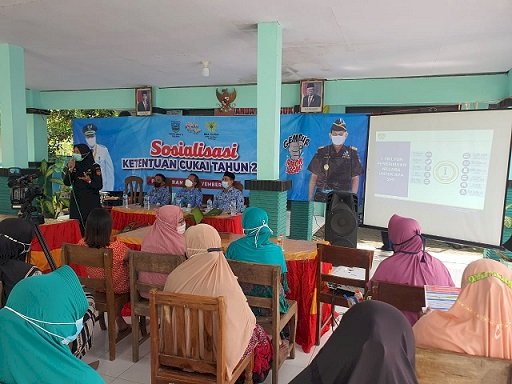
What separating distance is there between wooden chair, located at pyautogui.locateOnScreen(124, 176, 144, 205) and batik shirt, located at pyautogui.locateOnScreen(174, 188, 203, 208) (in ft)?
3.31

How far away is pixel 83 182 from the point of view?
543 centimetres

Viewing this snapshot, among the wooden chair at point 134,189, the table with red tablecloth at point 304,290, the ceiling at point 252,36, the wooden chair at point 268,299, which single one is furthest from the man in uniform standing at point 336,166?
the wooden chair at point 268,299

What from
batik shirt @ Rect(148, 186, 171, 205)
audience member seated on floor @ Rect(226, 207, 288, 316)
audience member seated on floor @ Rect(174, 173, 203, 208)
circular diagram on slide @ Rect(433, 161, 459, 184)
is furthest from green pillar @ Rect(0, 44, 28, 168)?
circular diagram on slide @ Rect(433, 161, 459, 184)

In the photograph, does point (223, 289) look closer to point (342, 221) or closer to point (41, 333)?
point (41, 333)

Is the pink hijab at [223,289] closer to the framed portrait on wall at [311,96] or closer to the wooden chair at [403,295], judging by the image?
the wooden chair at [403,295]

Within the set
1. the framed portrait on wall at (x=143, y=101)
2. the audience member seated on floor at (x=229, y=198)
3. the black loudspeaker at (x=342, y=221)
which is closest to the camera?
the black loudspeaker at (x=342, y=221)

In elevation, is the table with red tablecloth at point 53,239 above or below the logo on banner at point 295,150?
below

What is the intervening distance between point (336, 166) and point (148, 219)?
9.08 ft

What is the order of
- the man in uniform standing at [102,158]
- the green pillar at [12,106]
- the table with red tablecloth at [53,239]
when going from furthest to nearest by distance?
1. the man in uniform standing at [102,158]
2. the green pillar at [12,106]
3. the table with red tablecloth at [53,239]

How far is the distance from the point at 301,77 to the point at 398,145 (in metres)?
4.54

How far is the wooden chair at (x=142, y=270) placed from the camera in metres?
2.47

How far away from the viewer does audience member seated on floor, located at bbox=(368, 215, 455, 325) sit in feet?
7.59

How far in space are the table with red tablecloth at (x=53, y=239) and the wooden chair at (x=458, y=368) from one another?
12.9 ft

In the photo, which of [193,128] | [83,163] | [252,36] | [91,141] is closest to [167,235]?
[252,36]
